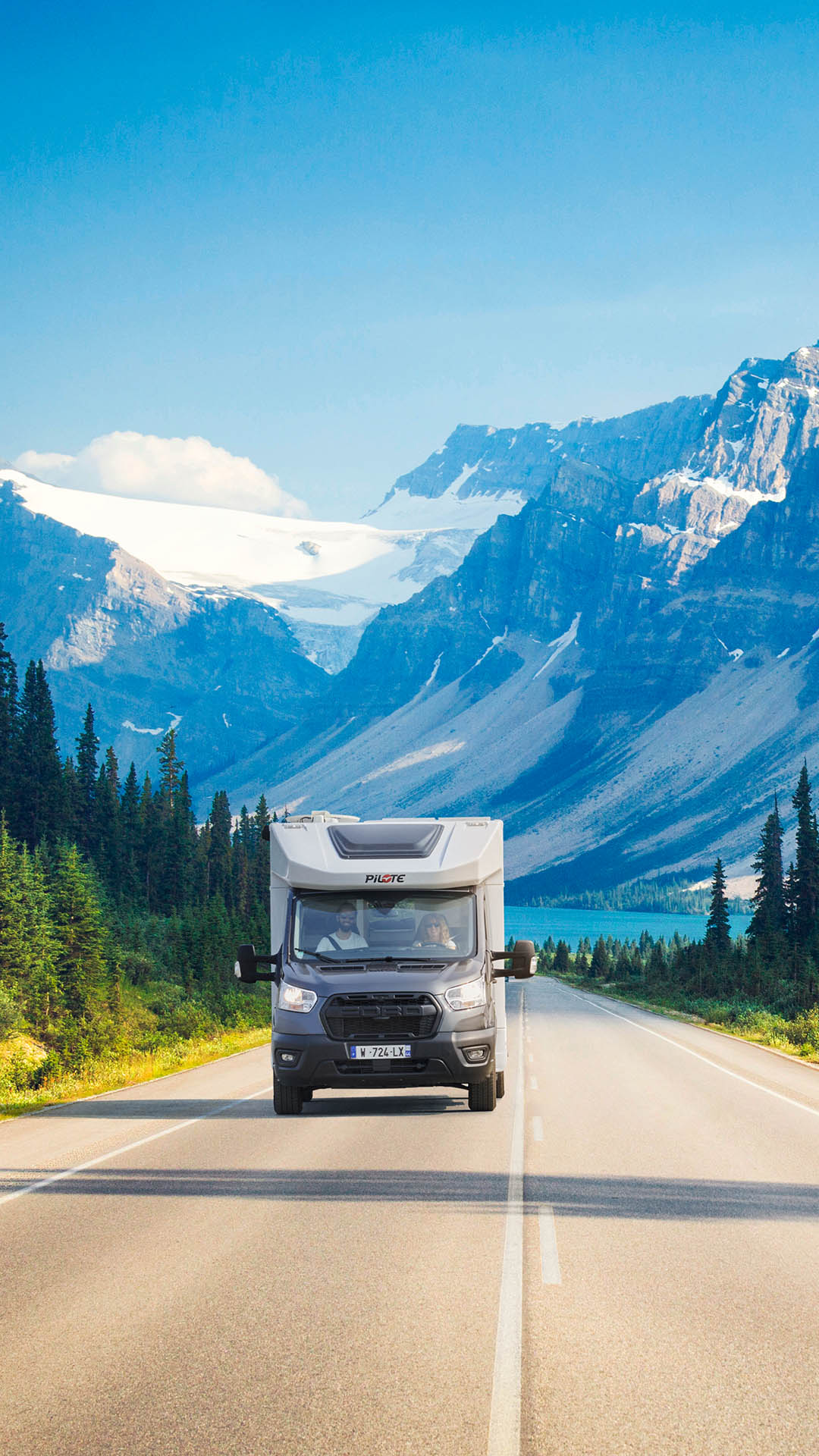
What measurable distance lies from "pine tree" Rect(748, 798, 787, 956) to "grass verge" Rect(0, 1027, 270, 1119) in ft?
195

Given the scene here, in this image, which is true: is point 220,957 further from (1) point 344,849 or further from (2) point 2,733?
(1) point 344,849

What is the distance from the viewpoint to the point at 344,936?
15922mm

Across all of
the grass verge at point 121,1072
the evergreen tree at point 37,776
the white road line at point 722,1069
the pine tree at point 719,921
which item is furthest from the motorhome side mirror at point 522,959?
the pine tree at point 719,921

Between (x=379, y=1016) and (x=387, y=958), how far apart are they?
0.82 metres

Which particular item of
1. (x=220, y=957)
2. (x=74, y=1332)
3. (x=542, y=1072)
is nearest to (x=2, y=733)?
(x=220, y=957)

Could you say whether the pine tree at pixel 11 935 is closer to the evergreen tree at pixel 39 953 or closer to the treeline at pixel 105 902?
the treeline at pixel 105 902

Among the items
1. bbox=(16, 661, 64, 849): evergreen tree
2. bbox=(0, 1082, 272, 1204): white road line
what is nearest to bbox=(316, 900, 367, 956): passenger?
bbox=(0, 1082, 272, 1204): white road line

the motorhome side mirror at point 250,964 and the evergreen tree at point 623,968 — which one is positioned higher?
the motorhome side mirror at point 250,964

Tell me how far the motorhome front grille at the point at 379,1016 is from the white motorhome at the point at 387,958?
1 centimetres

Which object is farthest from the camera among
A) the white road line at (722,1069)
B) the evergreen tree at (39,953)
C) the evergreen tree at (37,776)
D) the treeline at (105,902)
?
the evergreen tree at (37,776)

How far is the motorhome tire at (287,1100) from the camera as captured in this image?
16.5 meters

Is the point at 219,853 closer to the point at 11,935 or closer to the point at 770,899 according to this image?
the point at 770,899

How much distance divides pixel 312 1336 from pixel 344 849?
30.5ft

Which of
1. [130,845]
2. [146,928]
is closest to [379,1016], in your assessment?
[146,928]
